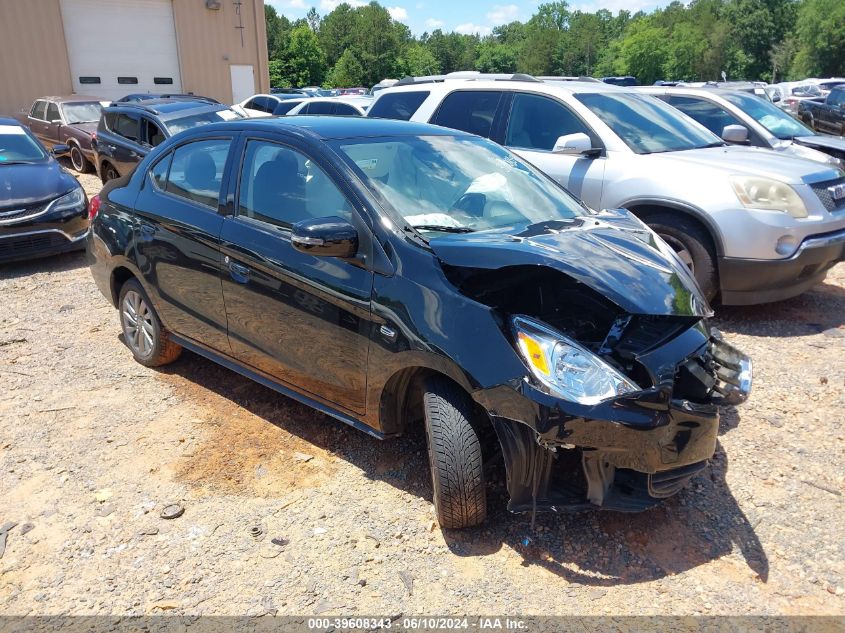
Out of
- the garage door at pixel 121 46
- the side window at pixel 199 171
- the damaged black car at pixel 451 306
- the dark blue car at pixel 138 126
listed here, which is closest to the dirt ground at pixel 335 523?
the damaged black car at pixel 451 306

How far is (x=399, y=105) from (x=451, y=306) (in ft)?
16.0

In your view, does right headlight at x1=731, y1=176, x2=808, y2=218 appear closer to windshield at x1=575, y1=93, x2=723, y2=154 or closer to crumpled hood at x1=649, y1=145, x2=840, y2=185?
crumpled hood at x1=649, y1=145, x2=840, y2=185

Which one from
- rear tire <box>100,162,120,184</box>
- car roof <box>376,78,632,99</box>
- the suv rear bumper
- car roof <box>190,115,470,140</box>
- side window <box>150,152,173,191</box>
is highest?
car roof <box>376,78,632,99</box>

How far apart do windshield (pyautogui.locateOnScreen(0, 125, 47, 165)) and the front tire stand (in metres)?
4.68

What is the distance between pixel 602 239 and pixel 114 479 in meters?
2.85

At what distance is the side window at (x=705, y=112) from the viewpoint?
9.09 meters

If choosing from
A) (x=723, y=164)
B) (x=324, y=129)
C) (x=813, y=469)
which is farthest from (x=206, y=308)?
(x=723, y=164)

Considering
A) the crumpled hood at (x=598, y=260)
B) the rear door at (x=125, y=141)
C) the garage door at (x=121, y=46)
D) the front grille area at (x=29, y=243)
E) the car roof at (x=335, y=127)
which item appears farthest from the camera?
the garage door at (x=121, y=46)

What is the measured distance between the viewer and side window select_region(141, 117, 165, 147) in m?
10.2

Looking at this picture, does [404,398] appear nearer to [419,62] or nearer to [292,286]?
[292,286]

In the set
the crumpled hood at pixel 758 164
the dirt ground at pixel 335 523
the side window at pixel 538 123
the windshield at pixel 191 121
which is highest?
the side window at pixel 538 123

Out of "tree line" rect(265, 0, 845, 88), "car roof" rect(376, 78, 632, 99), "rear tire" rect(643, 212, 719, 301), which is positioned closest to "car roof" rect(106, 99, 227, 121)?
"car roof" rect(376, 78, 632, 99)

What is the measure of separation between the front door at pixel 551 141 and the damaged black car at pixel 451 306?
1839 millimetres

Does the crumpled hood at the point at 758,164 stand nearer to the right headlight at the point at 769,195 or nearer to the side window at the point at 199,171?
the right headlight at the point at 769,195
